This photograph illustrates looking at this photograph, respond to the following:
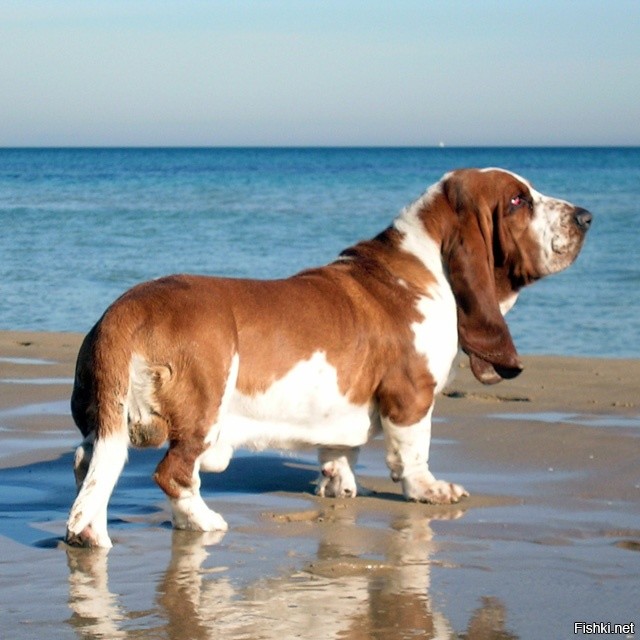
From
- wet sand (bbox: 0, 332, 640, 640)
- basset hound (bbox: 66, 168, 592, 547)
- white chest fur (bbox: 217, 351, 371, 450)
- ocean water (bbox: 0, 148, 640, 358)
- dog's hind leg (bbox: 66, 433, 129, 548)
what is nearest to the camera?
wet sand (bbox: 0, 332, 640, 640)

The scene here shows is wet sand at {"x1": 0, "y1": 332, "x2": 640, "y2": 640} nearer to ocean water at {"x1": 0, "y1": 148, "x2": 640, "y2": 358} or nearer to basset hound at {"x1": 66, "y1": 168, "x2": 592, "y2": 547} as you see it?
basset hound at {"x1": 66, "y1": 168, "x2": 592, "y2": 547}

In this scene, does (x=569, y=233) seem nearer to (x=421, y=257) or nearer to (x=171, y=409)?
(x=421, y=257)

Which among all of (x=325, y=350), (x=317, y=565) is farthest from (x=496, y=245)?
(x=317, y=565)

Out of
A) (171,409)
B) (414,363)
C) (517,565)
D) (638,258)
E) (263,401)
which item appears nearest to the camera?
(517,565)

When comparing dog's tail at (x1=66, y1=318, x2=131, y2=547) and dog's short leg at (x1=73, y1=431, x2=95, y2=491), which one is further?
dog's short leg at (x1=73, y1=431, x2=95, y2=491)

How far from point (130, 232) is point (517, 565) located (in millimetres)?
20876

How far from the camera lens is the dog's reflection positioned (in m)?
3.76

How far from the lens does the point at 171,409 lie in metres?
4.82

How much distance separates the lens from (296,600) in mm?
4070

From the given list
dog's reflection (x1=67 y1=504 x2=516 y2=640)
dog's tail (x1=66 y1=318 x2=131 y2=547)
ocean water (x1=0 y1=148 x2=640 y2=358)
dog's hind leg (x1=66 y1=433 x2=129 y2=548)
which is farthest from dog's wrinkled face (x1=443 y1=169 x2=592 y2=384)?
ocean water (x1=0 y1=148 x2=640 y2=358)

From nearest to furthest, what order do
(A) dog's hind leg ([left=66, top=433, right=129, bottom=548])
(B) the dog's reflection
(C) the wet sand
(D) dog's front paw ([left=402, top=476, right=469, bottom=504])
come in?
1. (B) the dog's reflection
2. (C) the wet sand
3. (A) dog's hind leg ([left=66, top=433, right=129, bottom=548])
4. (D) dog's front paw ([left=402, top=476, right=469, bottom=504])

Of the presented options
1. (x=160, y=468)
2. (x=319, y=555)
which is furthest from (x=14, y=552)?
(x=319, y=555)

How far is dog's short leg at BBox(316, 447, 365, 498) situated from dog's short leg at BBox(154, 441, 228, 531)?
31.8 inches

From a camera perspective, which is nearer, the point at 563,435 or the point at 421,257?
the point at 421,257
